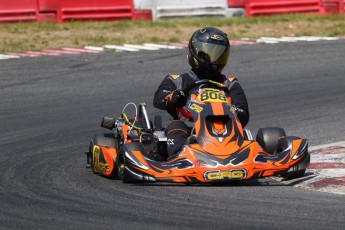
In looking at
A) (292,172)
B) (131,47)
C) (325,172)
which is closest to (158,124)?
(292,172)

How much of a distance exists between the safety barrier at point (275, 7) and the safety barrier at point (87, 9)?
8.41 feet

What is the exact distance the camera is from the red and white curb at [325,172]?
7.47 metres

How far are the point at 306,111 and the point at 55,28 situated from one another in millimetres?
7380

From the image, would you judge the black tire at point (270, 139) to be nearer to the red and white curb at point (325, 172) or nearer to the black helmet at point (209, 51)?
the red and white curb at point (325, 172)

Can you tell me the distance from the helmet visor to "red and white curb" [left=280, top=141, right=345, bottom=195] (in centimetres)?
114

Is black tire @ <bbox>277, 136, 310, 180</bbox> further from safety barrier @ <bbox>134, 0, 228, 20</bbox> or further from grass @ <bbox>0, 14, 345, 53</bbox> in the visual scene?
safety barrier @ <bbox>134, 0, 228, 20</bbox>

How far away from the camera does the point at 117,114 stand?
1176 cm

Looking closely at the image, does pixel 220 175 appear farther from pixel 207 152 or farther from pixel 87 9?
pixel 87 9

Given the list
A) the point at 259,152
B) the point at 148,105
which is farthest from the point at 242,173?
the point at 148,105

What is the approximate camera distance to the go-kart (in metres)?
7.45

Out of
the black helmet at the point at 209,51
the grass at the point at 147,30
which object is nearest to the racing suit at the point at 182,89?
the black helmet at the point at 209,51

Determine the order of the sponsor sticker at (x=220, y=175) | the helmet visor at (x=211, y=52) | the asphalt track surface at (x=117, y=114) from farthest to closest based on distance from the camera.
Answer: the helmet visor at (x=211, y=52) < the sponsor sticker at (x=220, y=175) < the asphalt track surface at (x=117, y=114)

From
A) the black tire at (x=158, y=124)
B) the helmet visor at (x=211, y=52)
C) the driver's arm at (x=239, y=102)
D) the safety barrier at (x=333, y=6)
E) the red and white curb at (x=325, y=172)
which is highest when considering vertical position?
the helmet visor at (x=211, y=52)

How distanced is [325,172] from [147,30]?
36.0 feet
